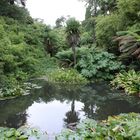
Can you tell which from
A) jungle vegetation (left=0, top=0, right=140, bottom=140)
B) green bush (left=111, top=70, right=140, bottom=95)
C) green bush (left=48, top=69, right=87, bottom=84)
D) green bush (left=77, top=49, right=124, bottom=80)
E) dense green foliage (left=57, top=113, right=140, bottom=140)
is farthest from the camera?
green bush (left=77, top=49, right=124, bottom=80)

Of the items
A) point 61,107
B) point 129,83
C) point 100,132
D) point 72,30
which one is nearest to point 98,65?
point 72,30

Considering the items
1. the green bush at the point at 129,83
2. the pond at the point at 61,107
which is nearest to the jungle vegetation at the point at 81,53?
the green bush at the point at 129,83

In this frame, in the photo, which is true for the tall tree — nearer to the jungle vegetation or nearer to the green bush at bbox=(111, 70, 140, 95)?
the jungle vegetation

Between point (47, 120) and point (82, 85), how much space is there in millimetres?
7603

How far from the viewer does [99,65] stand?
19703mm

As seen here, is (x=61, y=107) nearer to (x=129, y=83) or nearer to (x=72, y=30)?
(x=129, y=83)

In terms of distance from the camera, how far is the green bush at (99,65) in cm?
1928

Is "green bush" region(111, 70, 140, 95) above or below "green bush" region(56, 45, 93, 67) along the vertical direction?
below

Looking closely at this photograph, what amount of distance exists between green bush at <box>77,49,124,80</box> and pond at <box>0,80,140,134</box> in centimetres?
381

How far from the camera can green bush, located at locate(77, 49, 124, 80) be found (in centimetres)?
1928

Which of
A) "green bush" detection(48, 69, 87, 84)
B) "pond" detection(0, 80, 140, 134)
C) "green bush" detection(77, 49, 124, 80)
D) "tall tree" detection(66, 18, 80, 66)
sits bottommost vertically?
"pond" detection(0, 80, 140, 134)

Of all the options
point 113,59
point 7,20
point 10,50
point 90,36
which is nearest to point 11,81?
point 10,50

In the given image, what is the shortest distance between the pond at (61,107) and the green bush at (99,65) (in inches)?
150

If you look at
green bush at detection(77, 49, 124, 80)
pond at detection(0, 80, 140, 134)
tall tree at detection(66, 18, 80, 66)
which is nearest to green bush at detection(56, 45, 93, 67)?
green bush at detection(77, 49, 124, 80)
